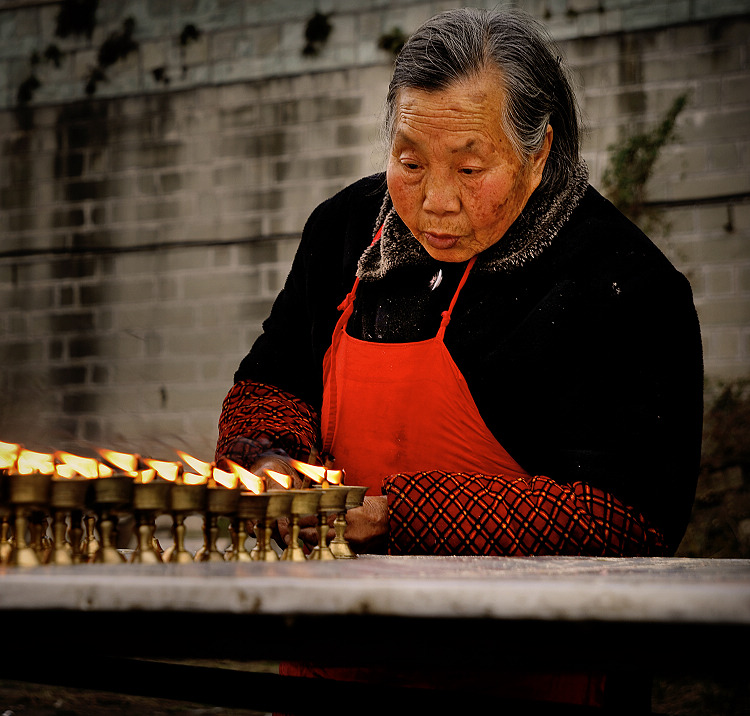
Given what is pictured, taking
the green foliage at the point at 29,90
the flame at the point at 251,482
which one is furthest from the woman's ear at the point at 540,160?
the green foliage at the point at 29,90

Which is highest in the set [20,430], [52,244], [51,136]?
[51,136]

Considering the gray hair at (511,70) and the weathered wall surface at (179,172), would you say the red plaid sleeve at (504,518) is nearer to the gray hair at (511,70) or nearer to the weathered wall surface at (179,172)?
the gray hair at (511,70)

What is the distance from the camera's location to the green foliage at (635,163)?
565cm

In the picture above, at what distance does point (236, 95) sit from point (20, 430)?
2751mm

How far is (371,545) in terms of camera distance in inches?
70.8

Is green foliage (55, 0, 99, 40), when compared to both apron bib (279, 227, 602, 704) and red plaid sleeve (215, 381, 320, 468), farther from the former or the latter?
apron bib (279, 227, 602, 704)

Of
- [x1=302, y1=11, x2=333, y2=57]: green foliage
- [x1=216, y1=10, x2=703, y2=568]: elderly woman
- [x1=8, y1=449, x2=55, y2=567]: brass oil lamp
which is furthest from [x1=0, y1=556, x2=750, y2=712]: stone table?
[x1=302, y1=11, x2=333, y2=57]: green foliage

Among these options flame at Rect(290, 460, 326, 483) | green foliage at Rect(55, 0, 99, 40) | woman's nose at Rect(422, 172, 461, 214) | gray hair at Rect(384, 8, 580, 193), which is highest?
green foliage at Rect(55, 0, 99, 40)

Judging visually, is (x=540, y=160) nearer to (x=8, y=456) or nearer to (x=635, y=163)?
(x=8, y=456)

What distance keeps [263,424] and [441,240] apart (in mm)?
584

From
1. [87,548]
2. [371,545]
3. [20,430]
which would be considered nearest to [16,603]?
[87,548]

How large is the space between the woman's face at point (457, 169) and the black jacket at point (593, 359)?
11 cm

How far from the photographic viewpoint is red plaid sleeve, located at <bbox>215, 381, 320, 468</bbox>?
2.15 metres

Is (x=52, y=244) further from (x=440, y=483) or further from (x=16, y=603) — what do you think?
(x=16, y=603)
